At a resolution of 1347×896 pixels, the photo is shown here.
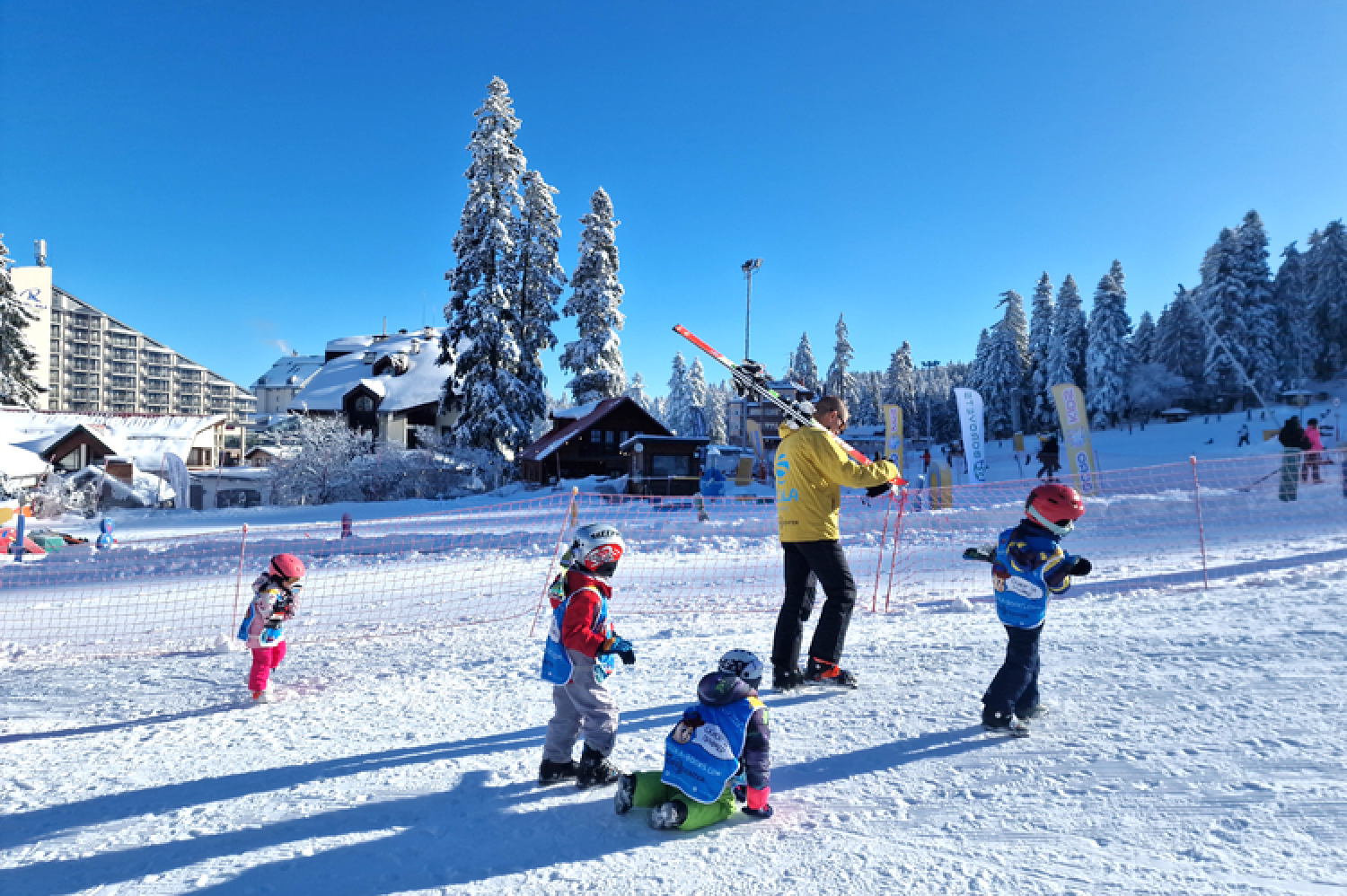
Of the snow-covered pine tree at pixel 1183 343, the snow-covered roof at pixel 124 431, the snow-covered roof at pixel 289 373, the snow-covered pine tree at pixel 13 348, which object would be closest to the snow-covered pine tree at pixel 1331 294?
the snow-covered pine tree at pixel 1183 343

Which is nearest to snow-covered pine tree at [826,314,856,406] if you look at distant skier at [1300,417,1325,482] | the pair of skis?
distant skier at [1300,417,1325,482]

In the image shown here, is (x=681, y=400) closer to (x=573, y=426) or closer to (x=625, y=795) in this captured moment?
(x=573, y=426)

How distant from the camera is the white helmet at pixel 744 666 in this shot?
116 inches

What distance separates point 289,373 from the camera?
63125mm

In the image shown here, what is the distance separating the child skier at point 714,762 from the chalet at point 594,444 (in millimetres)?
27281

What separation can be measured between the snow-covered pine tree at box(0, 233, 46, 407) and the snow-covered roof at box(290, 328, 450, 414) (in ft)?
40.9

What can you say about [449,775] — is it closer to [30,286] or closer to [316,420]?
[316,420]

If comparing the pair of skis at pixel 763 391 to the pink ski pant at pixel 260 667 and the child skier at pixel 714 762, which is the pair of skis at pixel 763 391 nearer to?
the child skier at pixel 714 762

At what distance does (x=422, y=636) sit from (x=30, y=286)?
52.3 metres

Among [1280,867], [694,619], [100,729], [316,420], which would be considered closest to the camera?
[1280,867]

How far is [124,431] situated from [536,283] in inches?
1007

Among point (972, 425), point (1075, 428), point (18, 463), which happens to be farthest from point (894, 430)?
point (18, 463)

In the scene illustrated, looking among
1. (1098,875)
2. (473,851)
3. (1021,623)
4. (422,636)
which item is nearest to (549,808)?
(473,851)

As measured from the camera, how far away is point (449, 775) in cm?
342
